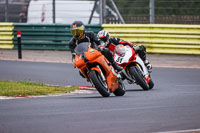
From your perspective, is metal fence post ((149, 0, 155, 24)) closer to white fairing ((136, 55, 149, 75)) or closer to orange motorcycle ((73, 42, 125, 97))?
white fairing ((136, 55, 149, 75))

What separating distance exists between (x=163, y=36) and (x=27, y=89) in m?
9.27

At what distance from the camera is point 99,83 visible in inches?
413

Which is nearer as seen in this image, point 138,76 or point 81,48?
point 81,48

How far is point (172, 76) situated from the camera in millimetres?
15516

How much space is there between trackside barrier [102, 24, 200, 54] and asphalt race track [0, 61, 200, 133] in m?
6.96

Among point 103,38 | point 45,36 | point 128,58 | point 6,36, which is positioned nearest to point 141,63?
point 128,58

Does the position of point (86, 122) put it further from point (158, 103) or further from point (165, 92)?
point (165, 92)

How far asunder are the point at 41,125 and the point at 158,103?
8.75 feet

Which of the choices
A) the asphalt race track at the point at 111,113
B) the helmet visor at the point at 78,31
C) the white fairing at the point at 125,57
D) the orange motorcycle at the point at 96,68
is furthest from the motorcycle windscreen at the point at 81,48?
the white fairing at the point at 125,57

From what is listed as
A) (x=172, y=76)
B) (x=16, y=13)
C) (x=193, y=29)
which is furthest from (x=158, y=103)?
(x=16, y=13)

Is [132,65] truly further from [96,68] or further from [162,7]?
[162,7]

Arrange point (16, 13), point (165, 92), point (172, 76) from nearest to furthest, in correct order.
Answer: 1. point (165, 92)
2. point (172, 76)
3. point (16, 13)

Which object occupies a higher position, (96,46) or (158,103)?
(96,46)

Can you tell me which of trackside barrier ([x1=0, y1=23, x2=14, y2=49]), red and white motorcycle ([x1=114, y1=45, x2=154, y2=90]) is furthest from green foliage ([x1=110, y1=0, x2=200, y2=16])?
red and white motorcycle ([x1=114, y1=45, x2=154, y2=90])
